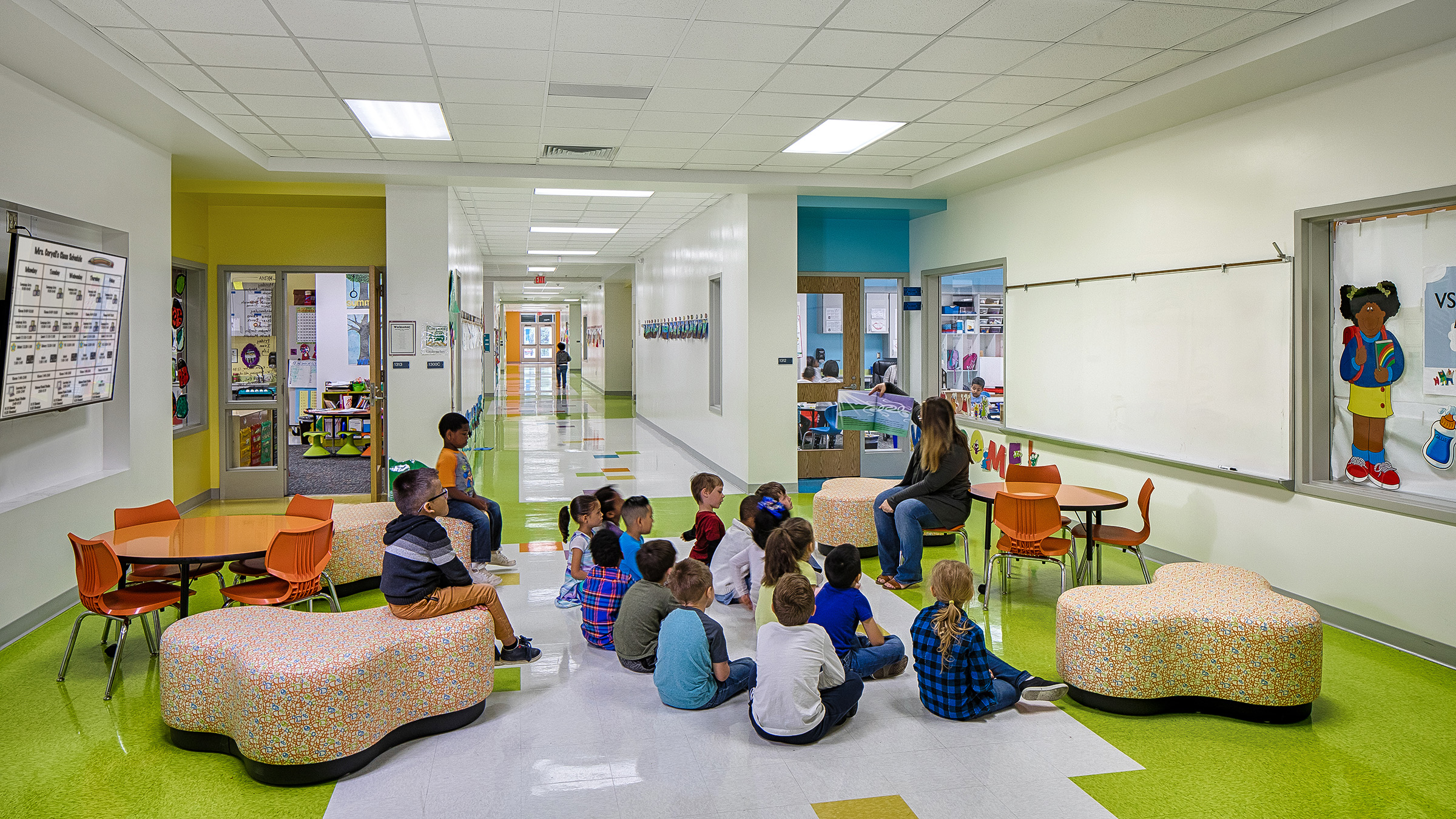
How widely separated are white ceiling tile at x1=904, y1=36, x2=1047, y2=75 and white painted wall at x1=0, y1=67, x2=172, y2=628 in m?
5.11

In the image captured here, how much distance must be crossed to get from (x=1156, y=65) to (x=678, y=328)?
906 cm

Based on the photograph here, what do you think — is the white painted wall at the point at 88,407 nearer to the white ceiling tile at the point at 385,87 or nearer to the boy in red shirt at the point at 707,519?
the white ceiling tile at the point at 385,87

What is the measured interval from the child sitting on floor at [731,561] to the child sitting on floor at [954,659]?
64.2 inches

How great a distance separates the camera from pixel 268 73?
5570 millimetres

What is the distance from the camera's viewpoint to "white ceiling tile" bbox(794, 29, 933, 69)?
496 centimetres

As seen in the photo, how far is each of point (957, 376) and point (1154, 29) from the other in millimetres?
5464

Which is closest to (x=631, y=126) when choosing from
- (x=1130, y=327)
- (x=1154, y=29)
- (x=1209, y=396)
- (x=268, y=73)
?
(x=268, y=73)

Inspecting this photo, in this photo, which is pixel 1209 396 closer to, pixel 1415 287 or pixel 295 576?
pixel 1415 287

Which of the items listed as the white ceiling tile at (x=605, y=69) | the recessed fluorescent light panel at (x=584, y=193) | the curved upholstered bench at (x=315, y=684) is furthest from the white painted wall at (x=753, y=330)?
the curved upholstered bench at (x=315, y=684)

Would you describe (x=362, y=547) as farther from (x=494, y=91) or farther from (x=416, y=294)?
(x=416, y=294)

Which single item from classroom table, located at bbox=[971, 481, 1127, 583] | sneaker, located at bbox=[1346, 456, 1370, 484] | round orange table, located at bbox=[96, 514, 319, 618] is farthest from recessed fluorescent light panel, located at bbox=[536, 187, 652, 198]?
sneaker, located at bbox=[1346, 456, 1370, 484]

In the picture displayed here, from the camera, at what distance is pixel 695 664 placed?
154 inches

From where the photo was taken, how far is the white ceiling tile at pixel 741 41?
4.84 meters

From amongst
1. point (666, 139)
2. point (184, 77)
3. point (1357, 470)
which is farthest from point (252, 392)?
point (1357, 470)
